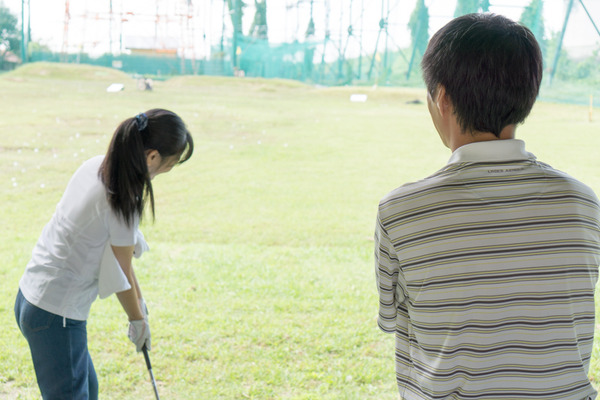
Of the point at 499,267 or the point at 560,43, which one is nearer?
the point at 499,267

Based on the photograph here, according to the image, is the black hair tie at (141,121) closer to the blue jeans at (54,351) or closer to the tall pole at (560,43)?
the blue jeans at (54,351)

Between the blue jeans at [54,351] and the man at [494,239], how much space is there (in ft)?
2.29

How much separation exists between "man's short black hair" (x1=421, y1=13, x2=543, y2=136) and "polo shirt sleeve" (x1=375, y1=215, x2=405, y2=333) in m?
0.16

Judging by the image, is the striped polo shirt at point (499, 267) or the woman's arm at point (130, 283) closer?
the striped polo shirt at point (499, 267)

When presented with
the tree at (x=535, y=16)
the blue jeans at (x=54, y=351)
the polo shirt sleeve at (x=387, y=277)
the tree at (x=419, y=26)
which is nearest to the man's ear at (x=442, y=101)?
the polo shirt sleeve at (x=387, y=277)

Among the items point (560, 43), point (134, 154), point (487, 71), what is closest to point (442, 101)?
point (487, 71)

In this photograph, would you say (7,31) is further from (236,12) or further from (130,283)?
(130,283)

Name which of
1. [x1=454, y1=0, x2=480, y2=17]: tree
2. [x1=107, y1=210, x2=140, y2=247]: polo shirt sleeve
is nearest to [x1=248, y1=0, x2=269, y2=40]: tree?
[x1=454, y1=0, x2=480, y2=17]: tree

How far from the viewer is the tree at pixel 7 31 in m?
3.44

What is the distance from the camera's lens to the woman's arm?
107cm

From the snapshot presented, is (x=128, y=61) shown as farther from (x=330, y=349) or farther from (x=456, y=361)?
(x=456, y=361)

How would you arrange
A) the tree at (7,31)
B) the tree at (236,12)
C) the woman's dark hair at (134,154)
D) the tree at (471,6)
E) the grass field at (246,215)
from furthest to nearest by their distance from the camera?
1. the tree at (236,12)
2. the tree at (7,31)
3. the tree at (471,6)
4. the grass field at (246,215)
5. the woman's dark hair at (134,154)

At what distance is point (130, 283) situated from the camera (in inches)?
45.0

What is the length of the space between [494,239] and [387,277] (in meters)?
0.13
